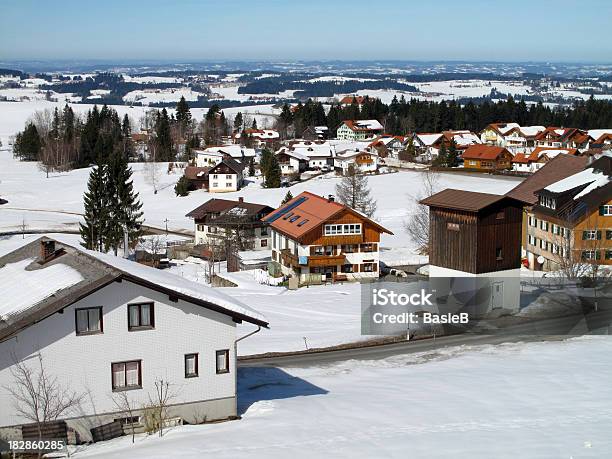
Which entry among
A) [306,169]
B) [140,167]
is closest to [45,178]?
[140,167]

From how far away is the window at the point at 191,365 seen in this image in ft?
61.2

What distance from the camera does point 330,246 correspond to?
43.4 metres

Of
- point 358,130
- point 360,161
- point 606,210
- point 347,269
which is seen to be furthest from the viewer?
point 358,130

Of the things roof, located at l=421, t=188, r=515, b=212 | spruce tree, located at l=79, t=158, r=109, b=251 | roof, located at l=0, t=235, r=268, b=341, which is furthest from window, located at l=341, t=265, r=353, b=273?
roof, located at l=0, t=235, r=268, b=341

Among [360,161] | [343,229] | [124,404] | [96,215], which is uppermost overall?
[124,404]

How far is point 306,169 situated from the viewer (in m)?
98.7

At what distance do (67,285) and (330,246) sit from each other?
1038 inches

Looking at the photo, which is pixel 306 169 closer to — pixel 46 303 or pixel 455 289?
pixel 455 289

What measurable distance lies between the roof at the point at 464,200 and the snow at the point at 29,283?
17930 mm

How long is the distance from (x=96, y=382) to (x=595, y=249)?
28.0m

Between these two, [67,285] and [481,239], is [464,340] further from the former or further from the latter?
[67,285]

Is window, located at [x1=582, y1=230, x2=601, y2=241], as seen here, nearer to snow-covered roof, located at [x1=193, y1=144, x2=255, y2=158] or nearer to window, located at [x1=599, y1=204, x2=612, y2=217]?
window, located at [x1=599, y1=204, x2=612, y2=217]

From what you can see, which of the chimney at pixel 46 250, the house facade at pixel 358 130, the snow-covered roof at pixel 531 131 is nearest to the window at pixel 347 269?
the chimney at pixel 46 250

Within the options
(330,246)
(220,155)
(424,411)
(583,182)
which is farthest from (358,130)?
(424,411)
